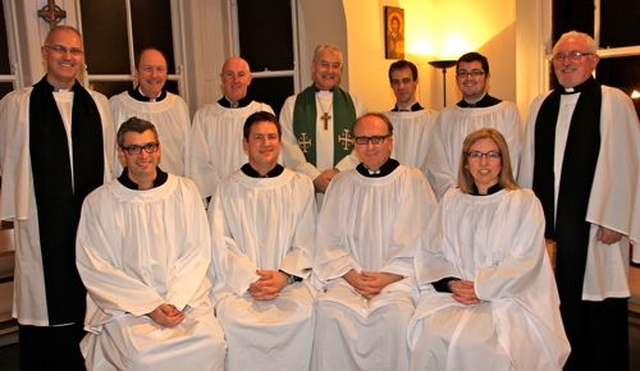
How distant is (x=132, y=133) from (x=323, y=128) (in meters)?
1.83

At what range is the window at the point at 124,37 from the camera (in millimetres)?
6059

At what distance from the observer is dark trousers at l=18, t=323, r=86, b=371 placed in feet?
13.6

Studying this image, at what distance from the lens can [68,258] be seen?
4.09 meters

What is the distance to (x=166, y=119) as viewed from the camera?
15.9ft

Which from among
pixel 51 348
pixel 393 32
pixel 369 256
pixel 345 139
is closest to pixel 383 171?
pixel 369 256

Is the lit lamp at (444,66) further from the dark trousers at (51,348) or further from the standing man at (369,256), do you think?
the dark trousers at (51,348)

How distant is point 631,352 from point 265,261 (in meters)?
2.70

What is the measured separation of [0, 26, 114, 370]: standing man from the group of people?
12mm

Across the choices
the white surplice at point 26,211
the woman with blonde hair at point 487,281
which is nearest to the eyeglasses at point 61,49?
the white surplice at point 26,211

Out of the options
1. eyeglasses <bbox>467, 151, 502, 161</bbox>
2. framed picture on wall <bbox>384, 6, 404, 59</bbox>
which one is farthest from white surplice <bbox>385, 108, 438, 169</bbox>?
framed picture on wall <bbox>384, 6, 404, 59</bbox>

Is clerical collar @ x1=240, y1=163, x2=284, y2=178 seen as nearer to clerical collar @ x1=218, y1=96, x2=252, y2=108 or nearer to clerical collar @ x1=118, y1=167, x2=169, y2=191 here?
clerical collar @ x1=118, y1=167, x2=169, y2=191

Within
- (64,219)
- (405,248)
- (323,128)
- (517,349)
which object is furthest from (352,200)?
(64,219)

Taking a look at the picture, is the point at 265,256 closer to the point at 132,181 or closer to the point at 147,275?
the point at 147,275

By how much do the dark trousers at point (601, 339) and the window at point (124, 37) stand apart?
4.50 metres
